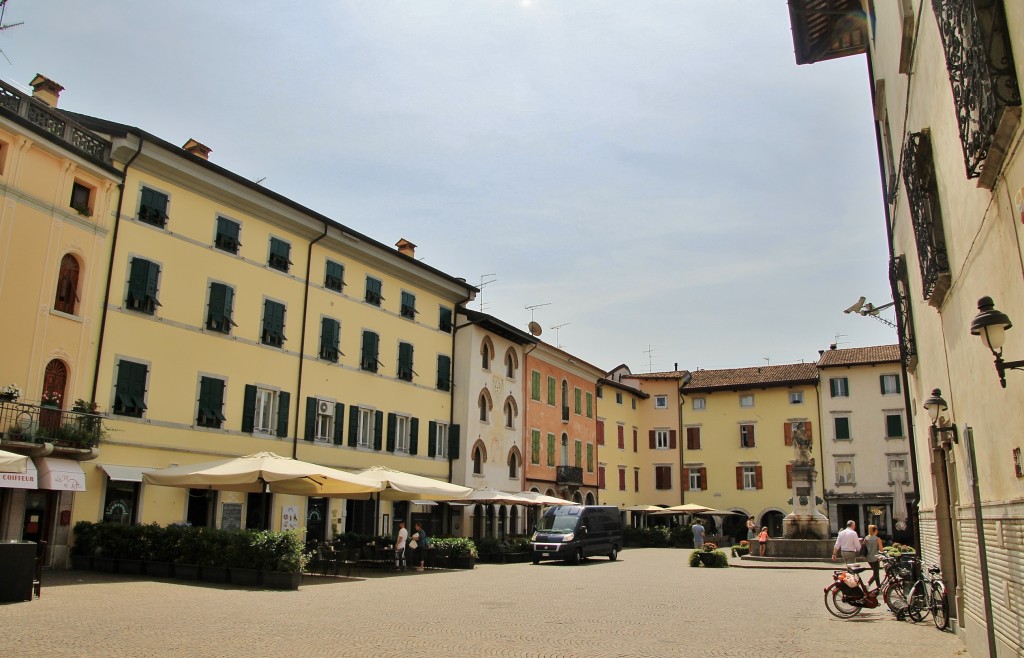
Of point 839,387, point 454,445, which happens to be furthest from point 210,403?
point 839,387

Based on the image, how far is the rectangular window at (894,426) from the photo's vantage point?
50969 mm

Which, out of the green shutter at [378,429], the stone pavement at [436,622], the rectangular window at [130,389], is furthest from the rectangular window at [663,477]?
the rectangular window at [130,389]

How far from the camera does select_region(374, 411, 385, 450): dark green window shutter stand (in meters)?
31.0

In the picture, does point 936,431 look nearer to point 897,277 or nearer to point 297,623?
point 897,277

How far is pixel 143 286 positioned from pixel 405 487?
29.9 feet

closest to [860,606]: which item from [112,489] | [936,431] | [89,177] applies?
[936,431]

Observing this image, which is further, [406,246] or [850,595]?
[406,246]

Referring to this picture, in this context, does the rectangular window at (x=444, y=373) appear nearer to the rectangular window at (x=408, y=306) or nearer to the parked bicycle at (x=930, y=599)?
the rectangular window at (x=408, y=306)

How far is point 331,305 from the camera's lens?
2959 centimetres

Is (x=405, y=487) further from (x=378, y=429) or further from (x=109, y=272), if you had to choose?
(x=109, y=272)

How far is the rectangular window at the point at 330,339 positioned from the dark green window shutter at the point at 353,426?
198 cm

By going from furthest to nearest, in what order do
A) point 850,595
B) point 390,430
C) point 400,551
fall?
point 390,430 → point 400,551 → point 850,595

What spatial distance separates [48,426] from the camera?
19.2m

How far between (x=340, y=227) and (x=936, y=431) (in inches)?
905
